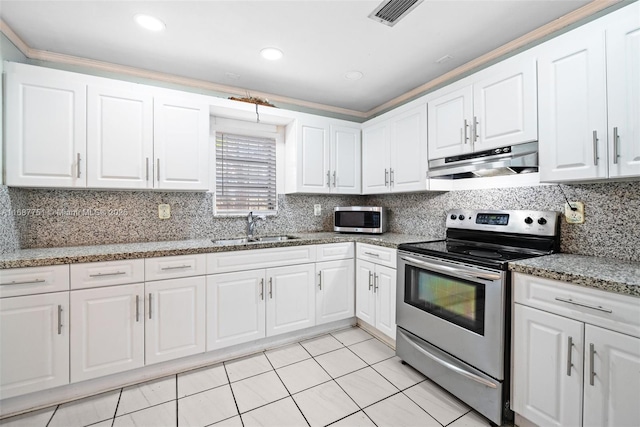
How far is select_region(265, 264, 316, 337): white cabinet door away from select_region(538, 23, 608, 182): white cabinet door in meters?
1.88

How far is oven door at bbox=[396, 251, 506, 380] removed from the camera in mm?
1512

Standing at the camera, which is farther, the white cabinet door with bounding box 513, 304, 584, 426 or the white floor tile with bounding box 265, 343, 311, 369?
the white floor tile with bounding box 265, 343, 311, 369

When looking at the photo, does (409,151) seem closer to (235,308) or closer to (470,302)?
(470,302)

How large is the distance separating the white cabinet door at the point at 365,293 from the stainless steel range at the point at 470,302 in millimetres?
376

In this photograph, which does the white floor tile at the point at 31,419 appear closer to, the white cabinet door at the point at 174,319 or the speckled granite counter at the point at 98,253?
the white cabinet door at the point at 174,319

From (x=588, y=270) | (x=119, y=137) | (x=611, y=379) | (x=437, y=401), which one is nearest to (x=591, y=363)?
(x=611, y=379)

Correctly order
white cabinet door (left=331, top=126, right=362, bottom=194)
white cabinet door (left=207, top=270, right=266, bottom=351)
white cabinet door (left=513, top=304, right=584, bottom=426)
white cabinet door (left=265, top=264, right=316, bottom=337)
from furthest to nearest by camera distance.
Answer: white cabinet door (left=331, top=126, right=362, bottom=194)
white cabinet door (left=265, top=264, right=316, bottom=337)
white cabinet door (left=207, top=270, right=266, bottom=351)
white cabinet door (left=513, top=304, right=584, bottom=426)

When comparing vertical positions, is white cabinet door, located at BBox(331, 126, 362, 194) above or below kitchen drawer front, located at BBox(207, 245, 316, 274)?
above

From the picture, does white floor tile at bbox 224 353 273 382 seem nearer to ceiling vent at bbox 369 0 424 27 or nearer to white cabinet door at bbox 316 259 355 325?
white cabinet door at bbox 316 259 355 325

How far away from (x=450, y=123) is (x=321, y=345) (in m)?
2.16

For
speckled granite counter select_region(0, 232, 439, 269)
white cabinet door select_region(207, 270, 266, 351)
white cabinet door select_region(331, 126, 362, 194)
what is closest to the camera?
speckled granite counter select_region(0, 232, 439, 269)

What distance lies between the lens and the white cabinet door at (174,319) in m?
1.92

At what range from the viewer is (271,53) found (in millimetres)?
2125

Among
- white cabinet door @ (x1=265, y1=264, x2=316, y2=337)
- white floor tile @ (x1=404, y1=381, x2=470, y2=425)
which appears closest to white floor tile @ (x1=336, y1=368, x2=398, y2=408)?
white floor tile @ (x1=404, y1=381, x2=470, y2=425)
